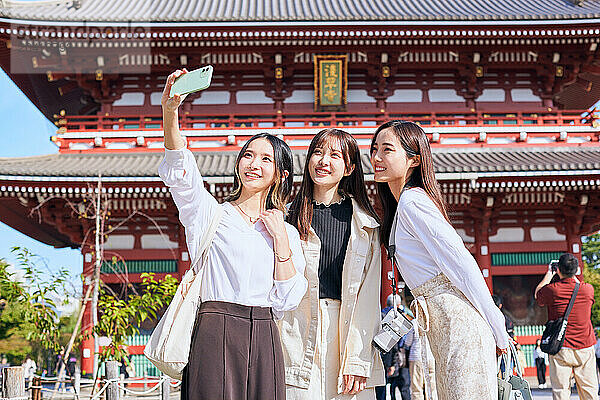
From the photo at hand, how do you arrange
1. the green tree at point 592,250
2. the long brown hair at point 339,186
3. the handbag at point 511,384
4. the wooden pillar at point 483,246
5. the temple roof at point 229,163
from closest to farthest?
the handbag at point 511,384
the long brown hair at point 339,186
the temple roof at point 229,163
the wooden pillar at point 483,246
the green tree at point 592,250

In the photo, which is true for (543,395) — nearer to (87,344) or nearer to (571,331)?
(571,331)

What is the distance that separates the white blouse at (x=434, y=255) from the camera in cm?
248

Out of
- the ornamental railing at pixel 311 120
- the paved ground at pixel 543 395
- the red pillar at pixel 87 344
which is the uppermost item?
the ornamental railing at pixel 311 120

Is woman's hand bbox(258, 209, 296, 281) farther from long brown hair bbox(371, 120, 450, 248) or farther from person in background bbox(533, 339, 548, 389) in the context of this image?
person in background bbox(533, 339, 548, 389)

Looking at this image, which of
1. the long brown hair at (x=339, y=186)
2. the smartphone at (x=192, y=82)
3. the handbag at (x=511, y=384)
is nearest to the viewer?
the smartphone at (x=192, y=82)

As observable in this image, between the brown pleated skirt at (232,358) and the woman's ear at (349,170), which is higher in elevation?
the woman's ear at (349,170)

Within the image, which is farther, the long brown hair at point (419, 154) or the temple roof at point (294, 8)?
the temple roof at point (294, 8)

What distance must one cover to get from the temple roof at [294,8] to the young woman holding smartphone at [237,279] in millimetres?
8877

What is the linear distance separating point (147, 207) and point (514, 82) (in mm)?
8041

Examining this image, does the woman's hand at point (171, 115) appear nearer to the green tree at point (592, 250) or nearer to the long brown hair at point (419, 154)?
the long brown hair at point (419, 154)

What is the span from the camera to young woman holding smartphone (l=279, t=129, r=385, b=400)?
2.77 m

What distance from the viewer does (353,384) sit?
2.75 metres

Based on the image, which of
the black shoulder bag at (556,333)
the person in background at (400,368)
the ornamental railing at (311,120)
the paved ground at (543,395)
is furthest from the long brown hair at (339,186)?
the ornamental railing at (311,120)

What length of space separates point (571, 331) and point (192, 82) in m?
4.73
